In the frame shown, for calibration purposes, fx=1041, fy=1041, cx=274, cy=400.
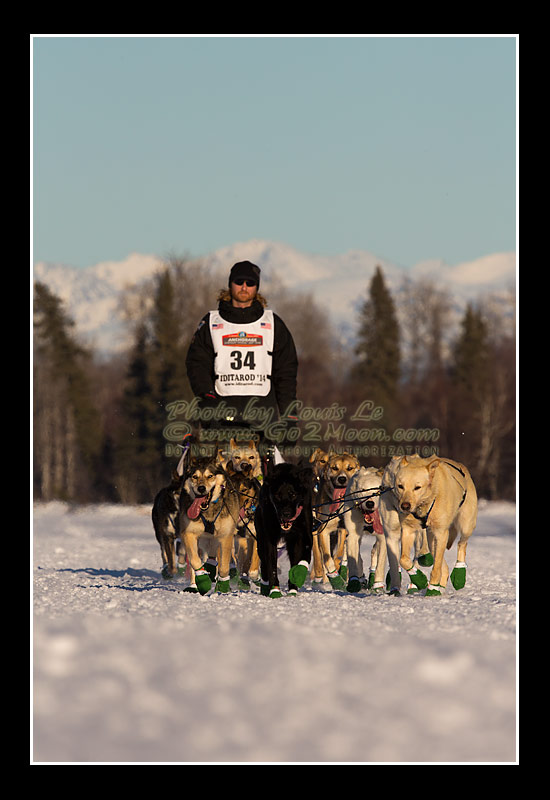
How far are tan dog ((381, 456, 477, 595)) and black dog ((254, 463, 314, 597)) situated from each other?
667 mm

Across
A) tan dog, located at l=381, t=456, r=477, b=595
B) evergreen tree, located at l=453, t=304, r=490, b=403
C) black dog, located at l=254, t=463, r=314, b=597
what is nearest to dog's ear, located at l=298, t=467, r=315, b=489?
black dog, located at l=254, t=463, r=314, b=597

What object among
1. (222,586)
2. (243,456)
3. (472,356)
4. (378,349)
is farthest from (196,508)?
(378,349)

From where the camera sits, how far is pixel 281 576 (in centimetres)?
940

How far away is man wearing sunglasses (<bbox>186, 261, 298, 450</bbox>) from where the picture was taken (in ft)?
27.7

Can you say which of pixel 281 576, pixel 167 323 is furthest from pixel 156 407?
pixel 281 576

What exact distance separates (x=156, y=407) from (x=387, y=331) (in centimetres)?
1131

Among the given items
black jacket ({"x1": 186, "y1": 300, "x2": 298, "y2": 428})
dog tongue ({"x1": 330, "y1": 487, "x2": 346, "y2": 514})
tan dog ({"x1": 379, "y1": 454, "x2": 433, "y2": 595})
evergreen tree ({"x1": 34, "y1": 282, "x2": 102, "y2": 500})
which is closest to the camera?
tan dog ({"x1": 379, "y1": 454, "x2": 433, "y2": 595})

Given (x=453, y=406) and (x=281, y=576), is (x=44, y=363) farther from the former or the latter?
(x=281, y=576)

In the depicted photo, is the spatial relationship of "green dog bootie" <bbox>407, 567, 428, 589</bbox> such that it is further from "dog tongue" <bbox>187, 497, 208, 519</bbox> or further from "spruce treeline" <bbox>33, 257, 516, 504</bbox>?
"spruce treeline" <bbox>33, 257, 516, 504</bbox>

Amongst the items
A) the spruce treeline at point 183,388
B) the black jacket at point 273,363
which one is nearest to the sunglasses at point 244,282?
the black jacket at point 273,363

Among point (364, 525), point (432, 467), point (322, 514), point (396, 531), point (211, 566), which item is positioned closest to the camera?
point (432, 467)

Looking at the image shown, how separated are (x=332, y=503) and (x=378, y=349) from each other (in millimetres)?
29180

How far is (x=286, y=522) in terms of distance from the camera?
7477mm

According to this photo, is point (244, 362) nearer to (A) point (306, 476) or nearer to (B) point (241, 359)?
(B) point (241, 359)
